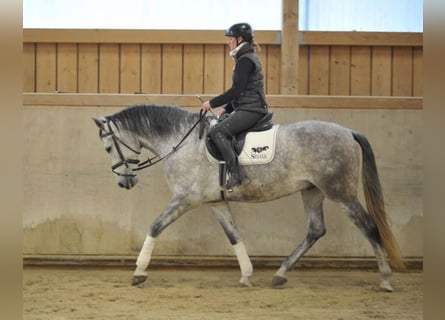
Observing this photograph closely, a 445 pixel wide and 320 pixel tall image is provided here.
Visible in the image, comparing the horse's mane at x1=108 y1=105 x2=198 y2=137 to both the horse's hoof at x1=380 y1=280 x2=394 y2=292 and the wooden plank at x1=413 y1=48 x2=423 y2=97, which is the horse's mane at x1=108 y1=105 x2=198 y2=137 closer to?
the horse's hoof at x1=380 y1=280 x2=394 y2=292

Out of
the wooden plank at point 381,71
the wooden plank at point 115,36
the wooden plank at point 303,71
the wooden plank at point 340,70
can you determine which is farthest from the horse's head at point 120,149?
the wooden plank at point 381,71

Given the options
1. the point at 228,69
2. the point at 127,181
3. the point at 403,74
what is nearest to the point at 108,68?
the point at 228,69

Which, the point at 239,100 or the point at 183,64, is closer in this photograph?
the point at 239,100

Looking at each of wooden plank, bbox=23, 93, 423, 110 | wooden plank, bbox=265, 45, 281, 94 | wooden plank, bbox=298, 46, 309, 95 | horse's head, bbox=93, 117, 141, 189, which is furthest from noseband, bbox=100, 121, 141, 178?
wooden plank, bbox=298, 46, 309, 95

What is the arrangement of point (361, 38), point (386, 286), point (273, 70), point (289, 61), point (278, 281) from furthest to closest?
point (273, 70), point (361, 38), point (289, 61), point (278, 281), point (386, 286)

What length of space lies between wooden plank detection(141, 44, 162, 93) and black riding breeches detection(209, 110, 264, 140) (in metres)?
1.92

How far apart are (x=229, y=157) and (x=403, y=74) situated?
8.94ft

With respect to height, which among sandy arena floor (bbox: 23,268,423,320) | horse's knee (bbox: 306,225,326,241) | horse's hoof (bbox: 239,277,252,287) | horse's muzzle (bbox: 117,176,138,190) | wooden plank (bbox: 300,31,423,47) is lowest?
sandy arena floor (bbox: 23,268,423,320)

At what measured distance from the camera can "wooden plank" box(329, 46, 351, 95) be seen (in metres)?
7.08

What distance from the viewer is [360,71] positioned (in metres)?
7.13

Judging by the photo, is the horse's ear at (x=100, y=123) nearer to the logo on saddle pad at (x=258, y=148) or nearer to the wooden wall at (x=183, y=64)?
the logo on saddle pad at (x=258, y=148)

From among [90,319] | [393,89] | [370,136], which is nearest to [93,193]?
[90,319]

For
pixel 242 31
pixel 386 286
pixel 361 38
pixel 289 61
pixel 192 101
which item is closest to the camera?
pixel 242 31

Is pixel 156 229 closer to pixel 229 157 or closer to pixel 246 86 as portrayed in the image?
pixel 229 157
